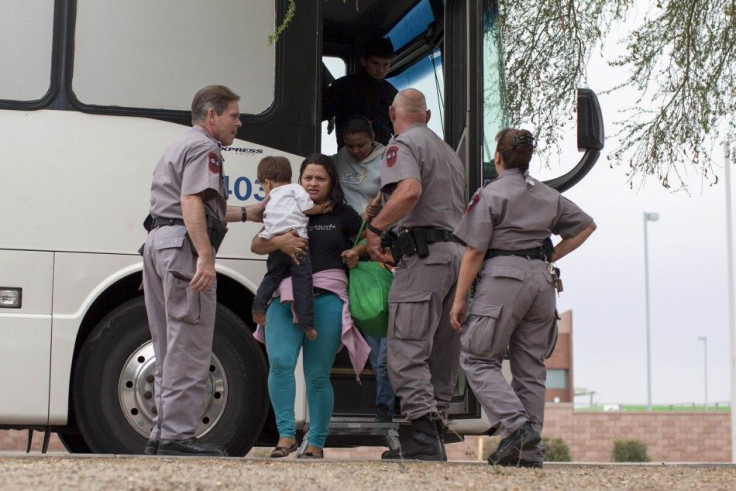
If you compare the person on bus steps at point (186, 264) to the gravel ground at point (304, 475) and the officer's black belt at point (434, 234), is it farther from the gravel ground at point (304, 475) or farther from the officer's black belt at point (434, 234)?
the officer's black belt at point (434, 234)

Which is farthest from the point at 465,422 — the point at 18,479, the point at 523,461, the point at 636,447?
the point at 636,447

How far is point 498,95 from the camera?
7.83 m

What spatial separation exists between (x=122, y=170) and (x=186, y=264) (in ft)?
3.57

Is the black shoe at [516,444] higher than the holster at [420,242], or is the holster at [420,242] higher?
the holster at [420,242]

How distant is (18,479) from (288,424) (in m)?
1.88

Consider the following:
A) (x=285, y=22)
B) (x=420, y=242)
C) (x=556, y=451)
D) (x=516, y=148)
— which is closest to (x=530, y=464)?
(x=420, y=242)

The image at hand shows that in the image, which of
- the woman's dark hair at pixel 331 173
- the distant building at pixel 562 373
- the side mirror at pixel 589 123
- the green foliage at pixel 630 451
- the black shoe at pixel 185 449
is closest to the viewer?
the black shoe at pixel 185 449

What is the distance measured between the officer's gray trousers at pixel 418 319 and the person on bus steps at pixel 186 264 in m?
0.95

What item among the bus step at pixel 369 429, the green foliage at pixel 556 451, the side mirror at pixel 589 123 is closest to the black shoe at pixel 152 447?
the bus step at pixel 369 429

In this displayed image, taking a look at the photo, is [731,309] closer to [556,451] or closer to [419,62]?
[556,451]

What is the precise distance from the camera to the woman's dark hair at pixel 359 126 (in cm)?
742

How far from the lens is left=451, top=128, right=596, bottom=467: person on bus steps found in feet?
20.6

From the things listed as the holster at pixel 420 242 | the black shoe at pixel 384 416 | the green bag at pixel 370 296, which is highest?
the holster at pixel 420 242

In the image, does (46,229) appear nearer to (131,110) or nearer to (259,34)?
(131,110)
